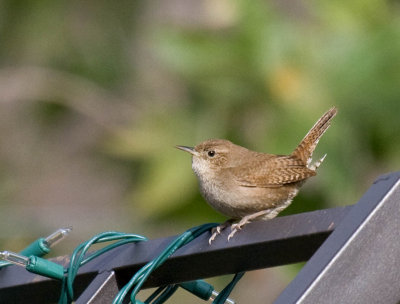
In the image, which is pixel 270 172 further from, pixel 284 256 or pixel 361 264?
pixel 361 264

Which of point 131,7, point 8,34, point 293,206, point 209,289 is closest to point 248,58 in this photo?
point 293,206

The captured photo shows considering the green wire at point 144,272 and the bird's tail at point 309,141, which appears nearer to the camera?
the green wire at point 144,272

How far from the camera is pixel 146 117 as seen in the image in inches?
231

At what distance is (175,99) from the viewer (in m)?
5.96

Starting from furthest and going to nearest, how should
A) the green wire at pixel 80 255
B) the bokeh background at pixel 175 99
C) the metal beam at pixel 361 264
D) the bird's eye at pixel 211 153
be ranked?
the bokeh background at pixel 175 99 < the bird's eye at pixel 211 153 < the green wire at pixel 80 255 < the metal beam at pixel 361 264

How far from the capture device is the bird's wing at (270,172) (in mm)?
3963

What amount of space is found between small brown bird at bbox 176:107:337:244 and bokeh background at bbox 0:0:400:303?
714 mm

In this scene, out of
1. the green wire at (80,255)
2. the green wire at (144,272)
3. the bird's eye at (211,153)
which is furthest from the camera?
the bird's eye at (211,153)

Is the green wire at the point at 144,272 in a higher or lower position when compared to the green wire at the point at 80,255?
higher

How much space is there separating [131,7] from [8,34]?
795 mm

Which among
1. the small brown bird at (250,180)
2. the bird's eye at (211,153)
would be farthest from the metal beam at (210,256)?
the bird's eye at (211,153)

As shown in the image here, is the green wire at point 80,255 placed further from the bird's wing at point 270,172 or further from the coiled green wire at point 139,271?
the bird's wing at point 270,172

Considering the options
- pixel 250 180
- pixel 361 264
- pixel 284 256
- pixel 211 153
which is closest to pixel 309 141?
pixel 211 153

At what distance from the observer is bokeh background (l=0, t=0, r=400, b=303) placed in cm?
527
